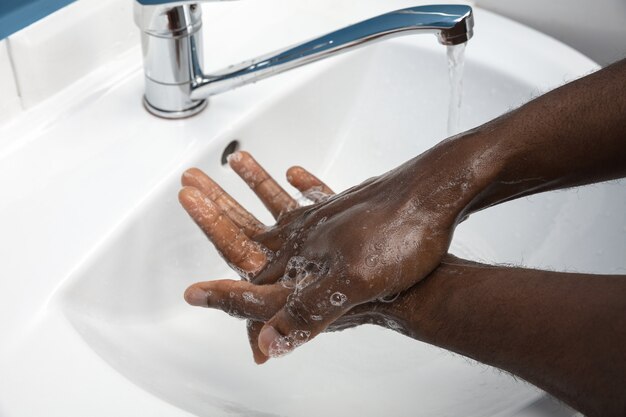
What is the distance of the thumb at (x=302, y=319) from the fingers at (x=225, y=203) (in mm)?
154

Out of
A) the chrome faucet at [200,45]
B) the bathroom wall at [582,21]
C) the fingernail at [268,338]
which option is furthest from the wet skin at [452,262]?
the bathroom wall at [582,21]

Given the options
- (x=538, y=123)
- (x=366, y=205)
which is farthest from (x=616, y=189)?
(x=366, y=205)

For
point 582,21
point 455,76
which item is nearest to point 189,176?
point 455,76

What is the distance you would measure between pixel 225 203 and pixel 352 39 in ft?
0.59

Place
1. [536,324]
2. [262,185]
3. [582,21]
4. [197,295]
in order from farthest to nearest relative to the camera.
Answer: [582,21]
[262,185]
[197,295]
[536,324]

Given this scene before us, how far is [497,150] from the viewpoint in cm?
63

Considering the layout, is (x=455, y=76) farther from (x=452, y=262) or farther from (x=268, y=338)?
(x=268, y=338)

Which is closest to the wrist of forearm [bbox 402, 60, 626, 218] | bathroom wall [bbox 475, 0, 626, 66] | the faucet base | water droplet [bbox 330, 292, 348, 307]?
forearm [bbox 402, 60, 626, 218]

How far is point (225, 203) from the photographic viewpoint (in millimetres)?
709

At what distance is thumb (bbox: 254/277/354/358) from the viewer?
1.84 feet

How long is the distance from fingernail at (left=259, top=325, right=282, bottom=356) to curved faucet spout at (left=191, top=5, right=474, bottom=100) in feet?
0.92

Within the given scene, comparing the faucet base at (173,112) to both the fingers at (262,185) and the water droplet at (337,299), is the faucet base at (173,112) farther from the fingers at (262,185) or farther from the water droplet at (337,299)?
the water droplet at (337,299)

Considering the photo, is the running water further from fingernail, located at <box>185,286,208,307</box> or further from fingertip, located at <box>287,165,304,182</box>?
fingernail, located at <box>185,286,208,307</box>

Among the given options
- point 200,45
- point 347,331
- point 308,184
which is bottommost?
point 347,331
